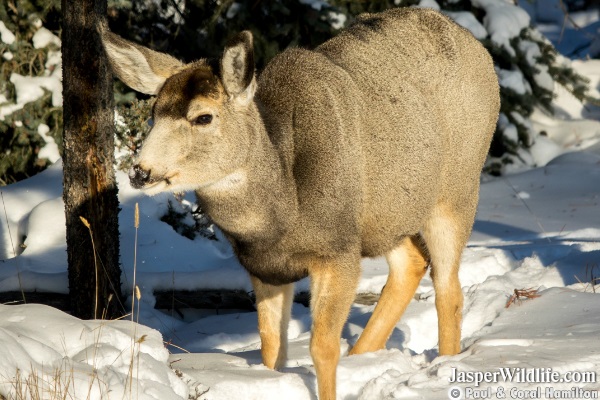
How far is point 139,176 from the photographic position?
184 inches

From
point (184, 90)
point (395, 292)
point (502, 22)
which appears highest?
point (184, 90)

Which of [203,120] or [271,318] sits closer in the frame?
[203,120]

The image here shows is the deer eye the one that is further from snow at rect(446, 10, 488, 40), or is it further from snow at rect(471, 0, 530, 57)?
snow at rect(471, 0, 530, 57)

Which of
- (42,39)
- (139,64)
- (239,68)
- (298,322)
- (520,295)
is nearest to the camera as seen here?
(239,68)

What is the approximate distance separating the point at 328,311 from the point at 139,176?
1397 millimetres

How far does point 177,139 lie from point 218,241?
4688mm

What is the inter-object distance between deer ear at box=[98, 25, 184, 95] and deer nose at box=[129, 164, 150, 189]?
0.66 metres

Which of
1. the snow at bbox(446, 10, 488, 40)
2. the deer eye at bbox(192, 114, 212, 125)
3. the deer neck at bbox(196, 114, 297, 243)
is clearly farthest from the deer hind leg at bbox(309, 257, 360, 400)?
the snow at bbox(446, 10, 488, 40)

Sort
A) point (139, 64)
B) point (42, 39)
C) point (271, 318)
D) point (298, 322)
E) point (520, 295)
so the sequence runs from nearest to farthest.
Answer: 1. point (139, 64)
2. point (271, 318)
3. point (520, 295)
4. point (298, 322)
5. point (42, 39)

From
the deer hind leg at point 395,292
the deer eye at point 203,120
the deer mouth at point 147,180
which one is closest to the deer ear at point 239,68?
the deer eye at point 203,120

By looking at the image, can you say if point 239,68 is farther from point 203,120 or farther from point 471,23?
point 471,23

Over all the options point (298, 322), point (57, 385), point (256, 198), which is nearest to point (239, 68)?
point (256, 198)

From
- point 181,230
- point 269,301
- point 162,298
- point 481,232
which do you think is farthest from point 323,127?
point 481,232

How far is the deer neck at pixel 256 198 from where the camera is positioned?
5090 mm
